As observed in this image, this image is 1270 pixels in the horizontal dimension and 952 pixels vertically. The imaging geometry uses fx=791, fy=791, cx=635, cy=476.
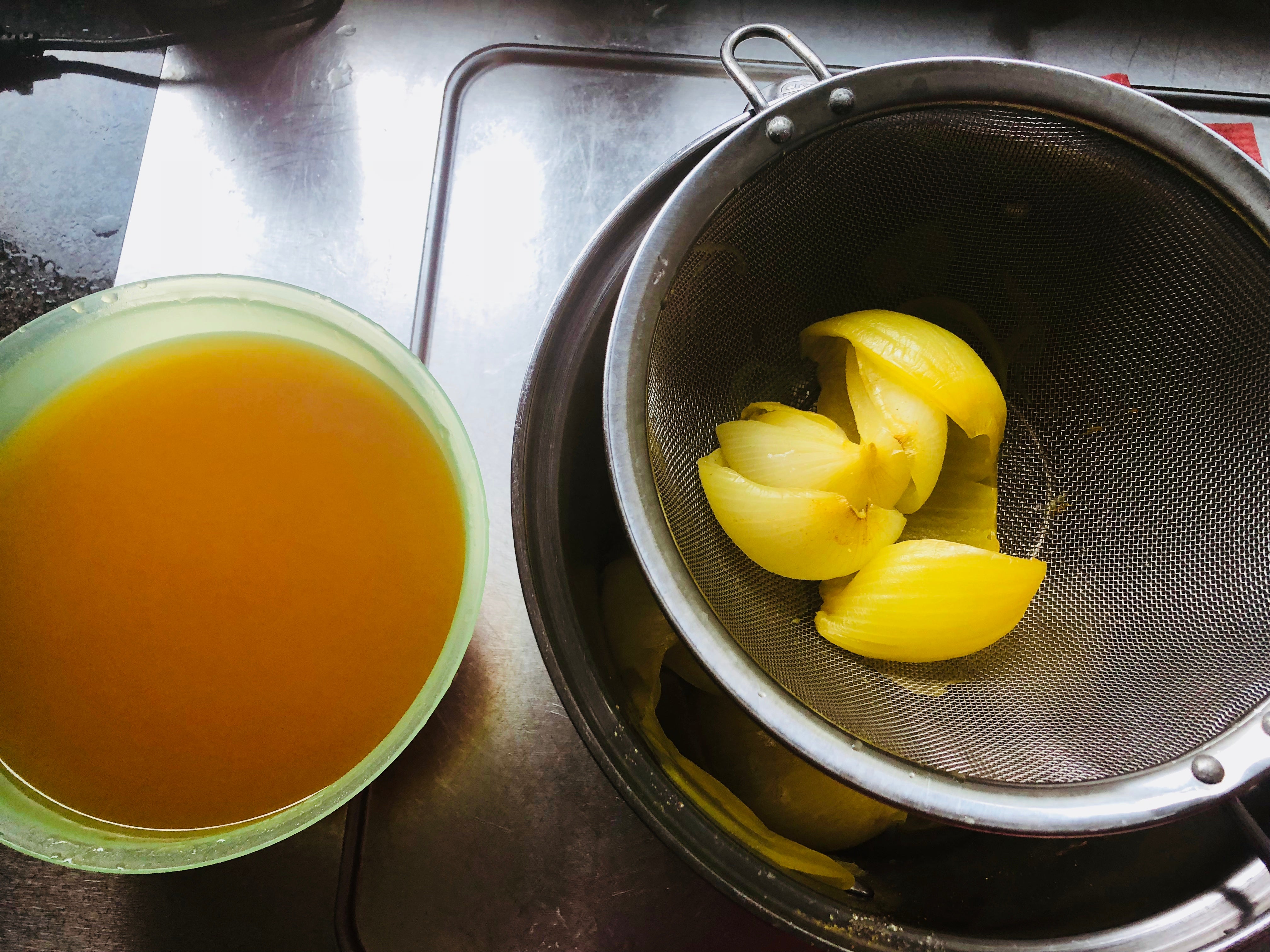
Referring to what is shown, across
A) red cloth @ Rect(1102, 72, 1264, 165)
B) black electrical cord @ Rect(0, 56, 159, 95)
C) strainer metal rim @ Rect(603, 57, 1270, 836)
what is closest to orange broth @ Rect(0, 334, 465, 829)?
strainer metal rim @ Rect(603, 57, 1270, 836)

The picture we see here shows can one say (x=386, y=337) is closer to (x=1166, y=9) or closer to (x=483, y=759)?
(x=483, y=759)

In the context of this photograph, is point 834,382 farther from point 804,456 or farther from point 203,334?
point 203,334

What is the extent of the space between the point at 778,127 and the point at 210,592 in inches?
21.6

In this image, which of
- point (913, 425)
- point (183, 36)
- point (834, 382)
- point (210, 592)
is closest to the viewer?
point (210, 592)

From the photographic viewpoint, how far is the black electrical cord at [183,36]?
0.90 metres

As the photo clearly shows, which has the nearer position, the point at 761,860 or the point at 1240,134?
the point at 761,860

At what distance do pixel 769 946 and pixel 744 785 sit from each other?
154 millimetres

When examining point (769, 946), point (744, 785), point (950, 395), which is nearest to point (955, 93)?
point (950, 395)

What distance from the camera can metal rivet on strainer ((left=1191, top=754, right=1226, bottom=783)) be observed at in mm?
600

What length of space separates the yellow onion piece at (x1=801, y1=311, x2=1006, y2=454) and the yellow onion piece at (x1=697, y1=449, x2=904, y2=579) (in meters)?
0.11

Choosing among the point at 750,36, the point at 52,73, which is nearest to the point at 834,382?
the point at 750,36

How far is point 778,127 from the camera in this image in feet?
2.02

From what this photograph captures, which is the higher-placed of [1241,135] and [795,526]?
[1241,135]

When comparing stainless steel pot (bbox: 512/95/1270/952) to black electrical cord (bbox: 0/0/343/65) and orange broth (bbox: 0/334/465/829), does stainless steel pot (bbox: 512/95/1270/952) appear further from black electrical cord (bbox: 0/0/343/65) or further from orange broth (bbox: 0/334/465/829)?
black electrical cord (bbox: 0/0/343/65)
